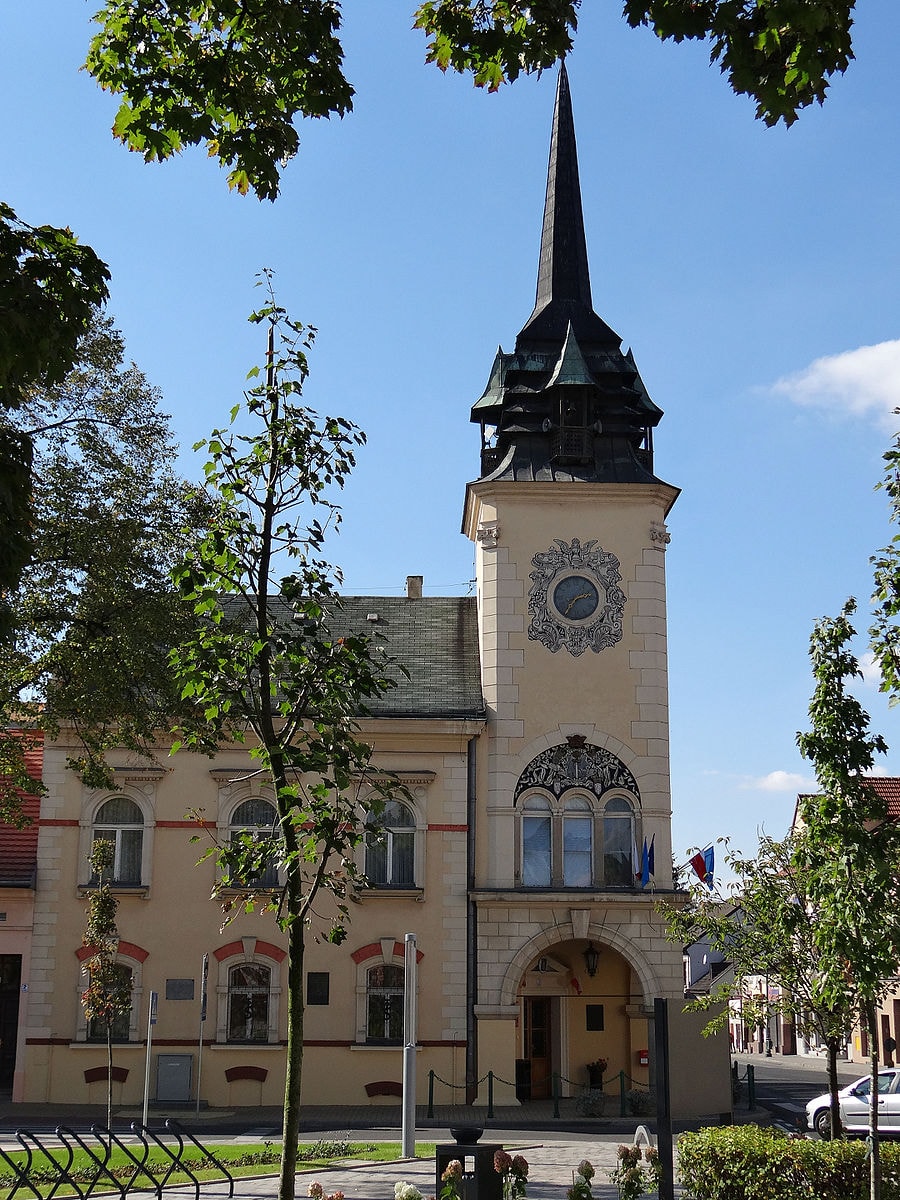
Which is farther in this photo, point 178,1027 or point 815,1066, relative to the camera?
point 815,1066

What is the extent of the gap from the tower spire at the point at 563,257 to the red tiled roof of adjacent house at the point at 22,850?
1567 centimetres

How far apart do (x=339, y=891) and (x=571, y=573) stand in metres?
20.2

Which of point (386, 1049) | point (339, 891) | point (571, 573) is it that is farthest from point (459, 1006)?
point (339, 891)

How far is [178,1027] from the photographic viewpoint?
27.6 meters

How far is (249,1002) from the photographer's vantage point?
91.6ft

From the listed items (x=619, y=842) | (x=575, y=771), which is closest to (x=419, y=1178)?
(x=619, y=842)

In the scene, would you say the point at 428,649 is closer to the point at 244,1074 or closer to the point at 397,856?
the point at 397,856

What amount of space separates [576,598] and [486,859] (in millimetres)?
6172

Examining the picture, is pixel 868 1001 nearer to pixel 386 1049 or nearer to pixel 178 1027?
pixel 386 1049

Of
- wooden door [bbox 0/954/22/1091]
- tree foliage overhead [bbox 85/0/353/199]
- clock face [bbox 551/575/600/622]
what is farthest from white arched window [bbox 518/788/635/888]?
tree foliage overhead [bbox 85/0/353/199]

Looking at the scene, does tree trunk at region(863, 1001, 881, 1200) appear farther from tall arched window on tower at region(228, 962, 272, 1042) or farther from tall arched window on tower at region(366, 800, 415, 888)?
tall arched window on tower at region(228, 962, 272, 1042)

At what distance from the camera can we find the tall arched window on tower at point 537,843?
93.4 feet

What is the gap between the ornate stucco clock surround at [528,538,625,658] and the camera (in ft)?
97.3

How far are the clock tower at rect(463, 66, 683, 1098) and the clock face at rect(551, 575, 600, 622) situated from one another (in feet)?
0.11
